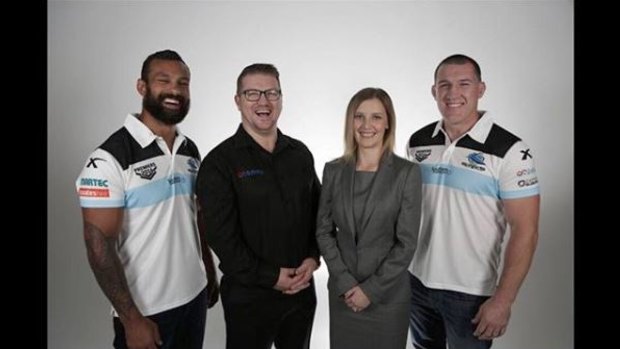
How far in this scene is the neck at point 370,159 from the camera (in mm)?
2326

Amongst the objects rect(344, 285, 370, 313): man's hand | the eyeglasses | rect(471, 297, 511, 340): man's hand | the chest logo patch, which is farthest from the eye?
rect(471, 297, 511, 340): man's hand

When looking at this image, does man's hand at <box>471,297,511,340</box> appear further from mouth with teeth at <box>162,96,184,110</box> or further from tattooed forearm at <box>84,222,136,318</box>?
mouth with teeth at <box>162,96,184,110</box>

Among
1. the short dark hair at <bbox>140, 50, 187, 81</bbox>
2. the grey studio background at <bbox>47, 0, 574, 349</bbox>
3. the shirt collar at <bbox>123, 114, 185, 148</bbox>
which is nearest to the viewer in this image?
the shirt collar at <bbox>123, 114, 185, 148</bbox>

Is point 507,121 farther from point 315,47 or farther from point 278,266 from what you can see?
point 278,266

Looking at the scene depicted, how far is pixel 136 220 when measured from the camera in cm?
236

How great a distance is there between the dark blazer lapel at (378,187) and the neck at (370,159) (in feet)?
0.13

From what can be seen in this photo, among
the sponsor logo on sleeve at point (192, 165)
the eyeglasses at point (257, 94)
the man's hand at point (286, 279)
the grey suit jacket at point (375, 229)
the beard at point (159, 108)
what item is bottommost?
the man's hand at point (286, 279)

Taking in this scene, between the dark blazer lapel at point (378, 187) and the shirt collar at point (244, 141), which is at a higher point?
the shirt collar at point (244, 141)

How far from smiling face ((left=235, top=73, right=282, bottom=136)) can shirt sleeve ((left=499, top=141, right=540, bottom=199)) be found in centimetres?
104

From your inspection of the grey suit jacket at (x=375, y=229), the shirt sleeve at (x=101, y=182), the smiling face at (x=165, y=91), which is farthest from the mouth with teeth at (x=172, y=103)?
the grey suit jacket at (x=375, y=229)

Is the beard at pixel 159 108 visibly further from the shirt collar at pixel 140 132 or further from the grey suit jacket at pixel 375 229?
the grey suit jacket at pixel 375 229

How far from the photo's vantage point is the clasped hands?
2350mm

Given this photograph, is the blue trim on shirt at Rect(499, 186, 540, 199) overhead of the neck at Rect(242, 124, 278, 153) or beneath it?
beneath

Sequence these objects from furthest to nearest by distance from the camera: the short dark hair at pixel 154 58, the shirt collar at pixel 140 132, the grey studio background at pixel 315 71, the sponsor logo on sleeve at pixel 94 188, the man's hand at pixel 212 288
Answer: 1. the grey studio background at pixel 315 71
2. the man's hand at pixel 212 288
3. the short dark hair at pixel 154 58
4. the shirt collar at pixel 140 132
5. the sponsor logo on sleeve at pixel 94 188
